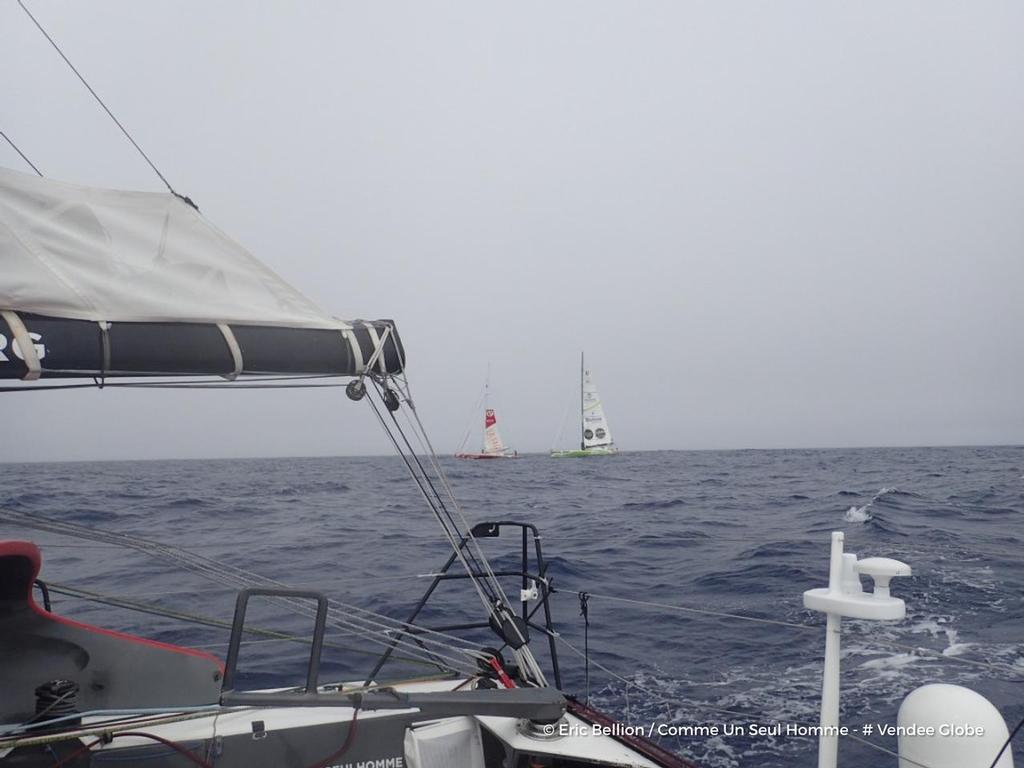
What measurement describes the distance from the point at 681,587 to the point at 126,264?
719cm

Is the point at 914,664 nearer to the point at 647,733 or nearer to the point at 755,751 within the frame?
the point at 755,751

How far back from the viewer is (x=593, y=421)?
2363 inches

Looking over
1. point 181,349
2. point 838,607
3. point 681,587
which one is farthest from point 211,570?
point 681,587

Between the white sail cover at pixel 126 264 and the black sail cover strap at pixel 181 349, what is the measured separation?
0.04m

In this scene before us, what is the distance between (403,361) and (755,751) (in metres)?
3.23

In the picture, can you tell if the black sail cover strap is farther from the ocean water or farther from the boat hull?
the boat hull

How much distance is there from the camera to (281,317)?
292 cm

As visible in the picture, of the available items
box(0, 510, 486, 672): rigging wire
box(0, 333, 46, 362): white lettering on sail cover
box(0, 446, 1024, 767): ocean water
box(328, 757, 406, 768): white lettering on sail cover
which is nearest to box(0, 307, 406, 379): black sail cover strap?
box(0, 333, 46, 362): white lettering on sail cover

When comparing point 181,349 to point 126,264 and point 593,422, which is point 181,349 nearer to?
point 126,264

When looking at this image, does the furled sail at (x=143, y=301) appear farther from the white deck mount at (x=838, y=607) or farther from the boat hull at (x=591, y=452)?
the boat hull at (x=591, y=452)

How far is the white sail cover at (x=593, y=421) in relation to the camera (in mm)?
59250

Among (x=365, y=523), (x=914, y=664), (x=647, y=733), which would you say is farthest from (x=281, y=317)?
(x=365, y=523)

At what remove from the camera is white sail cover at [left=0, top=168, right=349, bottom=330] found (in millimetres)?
2514

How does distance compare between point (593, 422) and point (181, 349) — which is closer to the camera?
point (181, 349)
